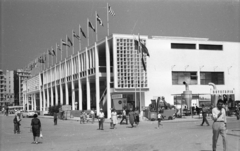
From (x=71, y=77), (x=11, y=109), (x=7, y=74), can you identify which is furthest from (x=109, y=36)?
(x=7, y=74)

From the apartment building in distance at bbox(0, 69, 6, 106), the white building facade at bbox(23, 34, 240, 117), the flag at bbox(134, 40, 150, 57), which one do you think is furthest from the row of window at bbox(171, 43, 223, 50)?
the apartment building in distance at bbox(0, 69, 6, 106)

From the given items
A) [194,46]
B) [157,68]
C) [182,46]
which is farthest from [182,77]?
[194,46]

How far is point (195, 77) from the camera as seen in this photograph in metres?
53.1

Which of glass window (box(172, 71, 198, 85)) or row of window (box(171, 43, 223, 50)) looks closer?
glass window (box(172, 71, 198, 85))

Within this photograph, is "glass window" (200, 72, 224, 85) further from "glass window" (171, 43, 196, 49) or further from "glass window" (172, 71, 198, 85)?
"glass window" (171, 43, 196, 49)

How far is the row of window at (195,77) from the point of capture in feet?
171

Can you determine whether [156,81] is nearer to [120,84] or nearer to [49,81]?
[120,84]

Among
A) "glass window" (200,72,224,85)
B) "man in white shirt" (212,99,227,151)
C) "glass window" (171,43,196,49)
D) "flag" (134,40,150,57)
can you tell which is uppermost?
"glass window" (171,43,196,49)

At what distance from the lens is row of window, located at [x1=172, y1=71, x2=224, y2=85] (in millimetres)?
52000

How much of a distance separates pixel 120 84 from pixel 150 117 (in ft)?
31.9

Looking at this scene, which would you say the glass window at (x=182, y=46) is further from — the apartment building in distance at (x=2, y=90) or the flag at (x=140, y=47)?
the apartment building in distance at (x=2, y=90)

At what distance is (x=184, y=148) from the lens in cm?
1308

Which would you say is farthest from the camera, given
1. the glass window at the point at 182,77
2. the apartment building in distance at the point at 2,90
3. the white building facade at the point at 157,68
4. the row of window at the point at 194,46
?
the apartment building in distance at the point at 2,90

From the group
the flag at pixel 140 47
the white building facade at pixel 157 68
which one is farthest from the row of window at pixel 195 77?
the flag at pixel 140 47
